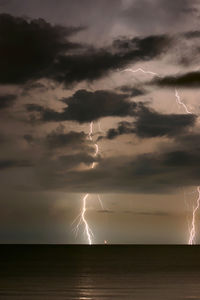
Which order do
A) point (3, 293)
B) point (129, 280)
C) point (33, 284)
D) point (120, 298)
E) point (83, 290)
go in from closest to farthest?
point (120, 298) → point (3, 293) → point (83, 290) → point (33, 284) → point (129, 280)

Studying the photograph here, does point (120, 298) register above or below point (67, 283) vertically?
below

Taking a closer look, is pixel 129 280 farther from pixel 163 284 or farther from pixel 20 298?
pixel 20 298

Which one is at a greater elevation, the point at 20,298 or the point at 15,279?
the point at 15,279

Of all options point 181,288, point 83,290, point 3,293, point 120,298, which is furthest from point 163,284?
point 3,293

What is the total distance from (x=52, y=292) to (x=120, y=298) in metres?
5.91

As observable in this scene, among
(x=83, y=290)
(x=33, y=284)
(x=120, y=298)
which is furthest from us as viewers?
(x=33, y=284)

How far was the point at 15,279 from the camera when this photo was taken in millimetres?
45375

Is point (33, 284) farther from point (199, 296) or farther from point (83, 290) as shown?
point (199, 296)

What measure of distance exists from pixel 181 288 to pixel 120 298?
805 centimetres

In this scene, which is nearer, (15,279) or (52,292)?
(52,292)

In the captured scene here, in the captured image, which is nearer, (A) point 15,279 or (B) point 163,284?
(B) point 163,284

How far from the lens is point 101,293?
112 ft

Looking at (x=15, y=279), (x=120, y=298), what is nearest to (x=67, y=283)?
(x=15, y=279)

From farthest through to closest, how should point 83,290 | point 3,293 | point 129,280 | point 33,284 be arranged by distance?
1. point 129,280
2. point 33,284
3. point 83,290
4. point 3,293
